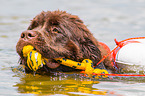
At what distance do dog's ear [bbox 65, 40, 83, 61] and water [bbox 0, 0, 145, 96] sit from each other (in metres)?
0.38

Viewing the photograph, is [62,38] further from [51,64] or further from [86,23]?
[86,23]

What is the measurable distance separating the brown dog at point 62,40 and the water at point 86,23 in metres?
0.40

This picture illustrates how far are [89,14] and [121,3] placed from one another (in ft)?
11.5

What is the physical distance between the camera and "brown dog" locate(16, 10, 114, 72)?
602 cm

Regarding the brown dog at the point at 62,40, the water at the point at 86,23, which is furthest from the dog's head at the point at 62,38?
the water at the point at 86,23

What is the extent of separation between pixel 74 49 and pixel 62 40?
28 cm

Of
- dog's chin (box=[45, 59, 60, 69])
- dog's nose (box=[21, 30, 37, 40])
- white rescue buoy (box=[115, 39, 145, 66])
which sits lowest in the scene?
dog's chin (box=[45, 59, 60, 69])

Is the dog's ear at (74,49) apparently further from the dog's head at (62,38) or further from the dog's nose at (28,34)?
the dog's nose at (28,34)

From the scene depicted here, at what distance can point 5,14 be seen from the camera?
16906mm

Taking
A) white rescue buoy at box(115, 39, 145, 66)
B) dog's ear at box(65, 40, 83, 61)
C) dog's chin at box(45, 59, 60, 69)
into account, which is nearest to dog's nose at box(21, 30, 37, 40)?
dog's chin at box(45, 59, 60, 69)

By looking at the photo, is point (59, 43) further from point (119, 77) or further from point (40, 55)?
point (119, 77)

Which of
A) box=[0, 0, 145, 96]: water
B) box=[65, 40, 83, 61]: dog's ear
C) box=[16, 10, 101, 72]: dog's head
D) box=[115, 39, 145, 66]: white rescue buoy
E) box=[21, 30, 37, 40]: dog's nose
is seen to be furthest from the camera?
box=[115, 39, 145, 66]: white rescue buoy

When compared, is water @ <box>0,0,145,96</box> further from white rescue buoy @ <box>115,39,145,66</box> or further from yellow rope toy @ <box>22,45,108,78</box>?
white rescue buoy @ <box>115,39,145,66</box>

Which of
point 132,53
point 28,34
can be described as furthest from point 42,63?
point 132,53
